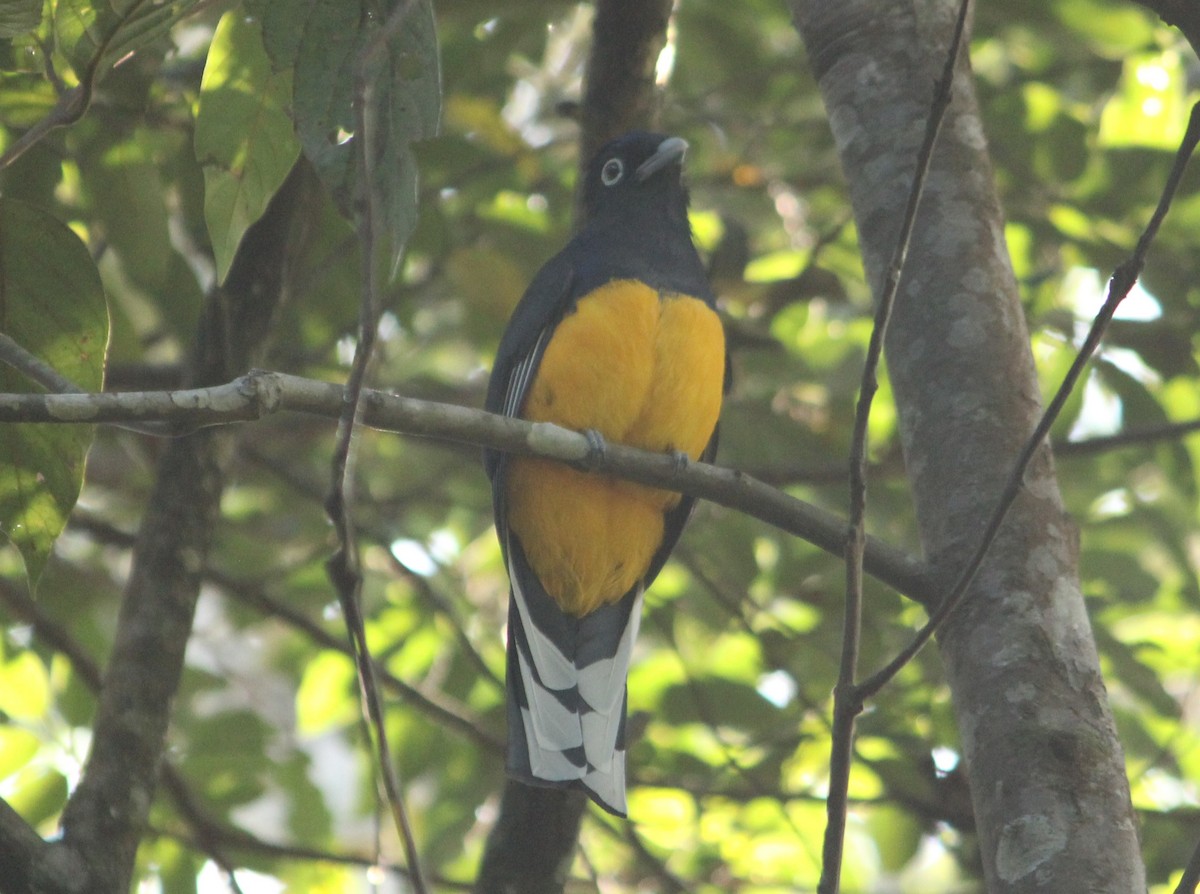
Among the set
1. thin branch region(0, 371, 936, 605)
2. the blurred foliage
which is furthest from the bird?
thin branch region(0, 371, 936, 605)

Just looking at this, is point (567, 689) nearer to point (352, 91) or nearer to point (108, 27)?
point (352, 91)

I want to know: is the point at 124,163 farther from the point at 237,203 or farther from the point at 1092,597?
the point at 1092,597

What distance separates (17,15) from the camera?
193 cm

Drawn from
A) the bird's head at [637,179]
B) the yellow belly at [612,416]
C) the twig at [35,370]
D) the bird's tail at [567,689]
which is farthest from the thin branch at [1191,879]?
the bird's head at [637,179]

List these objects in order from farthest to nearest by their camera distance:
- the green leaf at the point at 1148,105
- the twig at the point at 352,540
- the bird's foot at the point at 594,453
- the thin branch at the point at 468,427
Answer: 1. the green leaf at the point at 1148,105
2. the bird's foot at the point at 594,453
3. the thin branch at the point at 468,427
4. the twig at the point at 352,540

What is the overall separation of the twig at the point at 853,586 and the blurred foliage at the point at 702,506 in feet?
6.12

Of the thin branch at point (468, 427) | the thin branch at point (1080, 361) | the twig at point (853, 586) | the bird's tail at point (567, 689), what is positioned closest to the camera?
the twig at point (853, 586)

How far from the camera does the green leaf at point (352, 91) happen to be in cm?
208

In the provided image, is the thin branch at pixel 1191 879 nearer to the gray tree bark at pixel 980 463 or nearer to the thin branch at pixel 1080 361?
the gray tree bark at pixel 980 463

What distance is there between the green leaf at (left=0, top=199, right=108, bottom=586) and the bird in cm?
134

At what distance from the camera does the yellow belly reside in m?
3.49

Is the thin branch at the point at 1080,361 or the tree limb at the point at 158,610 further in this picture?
the tree limb at the point at 158,610

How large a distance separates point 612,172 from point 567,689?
63.6 inches

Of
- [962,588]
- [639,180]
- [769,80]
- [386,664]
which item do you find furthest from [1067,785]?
[769,80]
